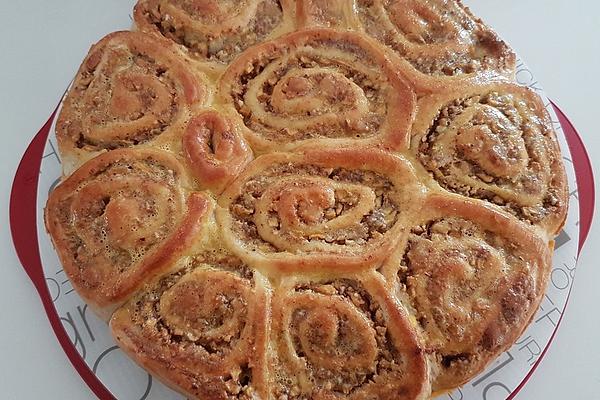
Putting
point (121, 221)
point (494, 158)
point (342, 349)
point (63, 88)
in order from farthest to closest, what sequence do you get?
1. point (63, 88)
2. point (494, 158)
3. point (121, 221)
4. point (342, 349)

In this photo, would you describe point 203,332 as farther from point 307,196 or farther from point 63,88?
point 63,88

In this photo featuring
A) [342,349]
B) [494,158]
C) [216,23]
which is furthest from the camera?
[216,23]

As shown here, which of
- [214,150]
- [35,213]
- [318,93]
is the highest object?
[318,93]

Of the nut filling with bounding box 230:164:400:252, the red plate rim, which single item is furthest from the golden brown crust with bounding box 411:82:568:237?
the red plate rim

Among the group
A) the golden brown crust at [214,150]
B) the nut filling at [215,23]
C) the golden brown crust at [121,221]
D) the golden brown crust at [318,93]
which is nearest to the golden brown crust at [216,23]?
the nut filling at [215,23]

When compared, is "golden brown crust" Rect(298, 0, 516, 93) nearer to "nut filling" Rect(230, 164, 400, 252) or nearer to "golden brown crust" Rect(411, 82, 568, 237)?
"golden brown crust" Rect(411, 82, 568, 237)

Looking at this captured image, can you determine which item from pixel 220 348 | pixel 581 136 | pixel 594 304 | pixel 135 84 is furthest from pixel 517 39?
pixel 220 348

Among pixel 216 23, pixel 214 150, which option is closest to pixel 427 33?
pixel 216 23
